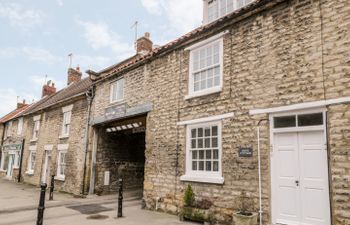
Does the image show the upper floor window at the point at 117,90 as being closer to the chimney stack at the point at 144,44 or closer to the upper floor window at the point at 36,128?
the chimney stack at the point at 144,44

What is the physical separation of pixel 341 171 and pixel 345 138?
0.70 m

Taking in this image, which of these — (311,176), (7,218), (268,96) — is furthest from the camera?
(7,218)

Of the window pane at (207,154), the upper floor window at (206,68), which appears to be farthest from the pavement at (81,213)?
the upper floor window at (206,68)

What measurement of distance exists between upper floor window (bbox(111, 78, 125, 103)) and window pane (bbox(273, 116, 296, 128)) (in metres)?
7.74

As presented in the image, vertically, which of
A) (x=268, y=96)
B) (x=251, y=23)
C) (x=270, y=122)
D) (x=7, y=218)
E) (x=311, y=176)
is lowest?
(x=7, y=218)

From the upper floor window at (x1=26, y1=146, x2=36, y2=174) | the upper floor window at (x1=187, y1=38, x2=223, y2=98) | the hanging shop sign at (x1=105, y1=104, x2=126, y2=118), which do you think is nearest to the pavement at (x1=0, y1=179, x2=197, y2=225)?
the hanging shop sign at (x1=105, y1=104, x2=126, y2=118)

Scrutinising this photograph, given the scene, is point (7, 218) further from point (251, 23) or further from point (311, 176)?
point (251, 23)

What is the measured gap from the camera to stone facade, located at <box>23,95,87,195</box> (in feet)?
49.2

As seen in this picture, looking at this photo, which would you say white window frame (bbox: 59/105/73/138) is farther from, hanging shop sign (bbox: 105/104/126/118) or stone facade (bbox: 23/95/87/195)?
hanging shop sign (bbox: 105/104/126/118)

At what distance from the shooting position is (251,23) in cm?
806

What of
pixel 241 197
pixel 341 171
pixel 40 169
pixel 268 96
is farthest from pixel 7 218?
pixel 40 169

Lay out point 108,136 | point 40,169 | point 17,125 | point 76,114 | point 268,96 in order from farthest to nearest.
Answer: point 17,125 → point 40,169 → point 76,114 → point 108,136 → point 268,96

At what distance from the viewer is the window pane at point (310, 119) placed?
20.9 feet

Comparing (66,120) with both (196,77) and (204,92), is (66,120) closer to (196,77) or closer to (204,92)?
(196,77)
